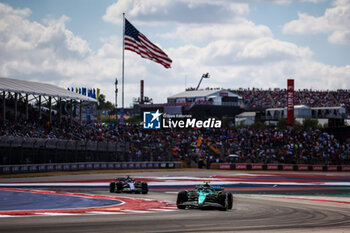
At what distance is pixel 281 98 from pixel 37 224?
94.3 m

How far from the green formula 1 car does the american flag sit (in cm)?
3245

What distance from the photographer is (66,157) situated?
4438 cm

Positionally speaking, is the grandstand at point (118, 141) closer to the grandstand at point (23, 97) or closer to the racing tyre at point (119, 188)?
the grandstand at point (23, 97)

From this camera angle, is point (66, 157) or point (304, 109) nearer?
point (66, 157)

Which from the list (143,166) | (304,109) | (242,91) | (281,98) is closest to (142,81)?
(242,91)

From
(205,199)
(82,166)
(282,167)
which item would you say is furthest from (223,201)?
(282,167)

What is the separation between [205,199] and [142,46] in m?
34.0

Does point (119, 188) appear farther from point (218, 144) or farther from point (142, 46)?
point (218, 144)

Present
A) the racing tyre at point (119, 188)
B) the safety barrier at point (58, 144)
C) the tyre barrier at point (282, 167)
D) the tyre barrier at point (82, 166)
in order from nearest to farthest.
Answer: the racing tyre at point (119, 188), the safety barrier at point (58, 144), the tyre barrier at point (82, 166), the tyre barrier at point (282, 167)

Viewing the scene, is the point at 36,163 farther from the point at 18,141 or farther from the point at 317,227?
the point at 317,227

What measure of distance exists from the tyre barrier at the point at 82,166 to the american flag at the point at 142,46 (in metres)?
9.55

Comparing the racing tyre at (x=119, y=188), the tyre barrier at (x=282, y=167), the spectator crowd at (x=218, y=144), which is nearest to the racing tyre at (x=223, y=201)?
the racing tyre at (x=119, y=188)

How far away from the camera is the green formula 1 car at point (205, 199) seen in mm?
18125

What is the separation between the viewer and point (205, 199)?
18.2 metres
